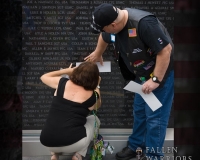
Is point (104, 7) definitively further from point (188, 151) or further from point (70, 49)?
point (188, 151)

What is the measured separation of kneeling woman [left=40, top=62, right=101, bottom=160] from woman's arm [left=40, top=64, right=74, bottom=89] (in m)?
0.03

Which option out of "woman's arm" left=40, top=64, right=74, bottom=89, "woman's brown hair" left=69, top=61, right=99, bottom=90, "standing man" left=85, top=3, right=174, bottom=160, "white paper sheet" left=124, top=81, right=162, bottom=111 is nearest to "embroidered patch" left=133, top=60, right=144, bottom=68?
"standing man" left=85, top=3, right=174, bottom=160

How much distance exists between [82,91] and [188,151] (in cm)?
102

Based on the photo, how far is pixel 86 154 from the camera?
3.67 metres

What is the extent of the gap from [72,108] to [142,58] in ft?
2.42

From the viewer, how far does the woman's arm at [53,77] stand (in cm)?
325

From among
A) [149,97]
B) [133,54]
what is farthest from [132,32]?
[149,97]

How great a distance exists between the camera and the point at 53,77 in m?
3.32

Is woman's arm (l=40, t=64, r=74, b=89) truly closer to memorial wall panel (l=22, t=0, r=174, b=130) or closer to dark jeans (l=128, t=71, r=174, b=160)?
memorial wall panel (l=22, t=0, r=174, b=130)

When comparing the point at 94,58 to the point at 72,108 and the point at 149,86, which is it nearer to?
the point at 72,108

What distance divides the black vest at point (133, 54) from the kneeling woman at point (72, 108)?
276mm

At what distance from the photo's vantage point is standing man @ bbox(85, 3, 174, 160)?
2.79 meters

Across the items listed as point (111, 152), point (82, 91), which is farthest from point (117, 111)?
point (82, 91)

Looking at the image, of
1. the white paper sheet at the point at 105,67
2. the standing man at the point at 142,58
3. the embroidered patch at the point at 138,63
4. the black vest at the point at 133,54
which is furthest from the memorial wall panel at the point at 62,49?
the embroidered patch at the point at 138,63
